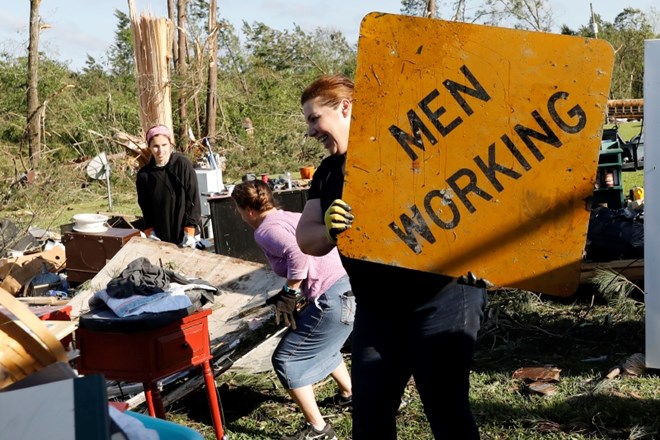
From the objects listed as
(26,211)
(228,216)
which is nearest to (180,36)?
(26,211)

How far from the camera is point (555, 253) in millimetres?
2152

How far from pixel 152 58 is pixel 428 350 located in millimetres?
13619

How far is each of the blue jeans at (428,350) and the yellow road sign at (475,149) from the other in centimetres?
34

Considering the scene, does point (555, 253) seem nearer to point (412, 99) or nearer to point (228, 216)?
point (412, 99)

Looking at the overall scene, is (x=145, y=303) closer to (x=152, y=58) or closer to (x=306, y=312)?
(x=306, y=312)

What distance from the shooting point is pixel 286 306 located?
387cm

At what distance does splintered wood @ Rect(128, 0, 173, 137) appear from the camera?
14.9m

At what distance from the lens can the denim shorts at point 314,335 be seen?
3.92 metres

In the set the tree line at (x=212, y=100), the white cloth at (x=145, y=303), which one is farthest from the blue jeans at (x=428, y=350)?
the tree line at (x=212, y=100)

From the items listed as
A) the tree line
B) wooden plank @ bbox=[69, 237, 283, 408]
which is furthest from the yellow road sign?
the tree line

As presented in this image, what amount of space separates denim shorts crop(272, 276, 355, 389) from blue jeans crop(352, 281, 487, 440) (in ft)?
3.87

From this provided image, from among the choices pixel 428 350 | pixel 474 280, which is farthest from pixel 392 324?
pixel 474 280

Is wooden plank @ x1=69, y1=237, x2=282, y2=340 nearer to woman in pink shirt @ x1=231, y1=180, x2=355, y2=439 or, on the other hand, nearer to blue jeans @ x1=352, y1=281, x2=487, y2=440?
woman in pink shirt @ x1=231, y1=180, x2=355, y2=439

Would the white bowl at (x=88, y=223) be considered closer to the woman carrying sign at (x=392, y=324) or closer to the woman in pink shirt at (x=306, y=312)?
the woman in pink shirt at (x=306, y=312)
